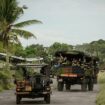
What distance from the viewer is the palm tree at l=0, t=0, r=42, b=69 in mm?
47469

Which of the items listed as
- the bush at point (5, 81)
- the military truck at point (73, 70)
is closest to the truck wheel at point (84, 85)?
the military truck at point (73, 70)

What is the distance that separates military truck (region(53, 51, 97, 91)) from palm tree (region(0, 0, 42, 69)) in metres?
7.19

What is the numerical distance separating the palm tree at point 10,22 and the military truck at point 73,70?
7.19 m

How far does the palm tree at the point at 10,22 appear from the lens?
47469 mm

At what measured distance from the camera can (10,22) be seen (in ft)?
162

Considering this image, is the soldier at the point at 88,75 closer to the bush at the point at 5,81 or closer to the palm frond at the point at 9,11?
the bush at the point at 5,81

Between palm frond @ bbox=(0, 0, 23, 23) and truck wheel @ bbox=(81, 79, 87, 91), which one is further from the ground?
palm frond @ bbox=(0, 0, 23, 23)

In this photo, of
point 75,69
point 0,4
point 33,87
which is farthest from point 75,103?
point 0,4

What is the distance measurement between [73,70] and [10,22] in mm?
12281

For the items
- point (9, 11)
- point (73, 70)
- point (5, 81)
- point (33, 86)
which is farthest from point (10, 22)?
point (33, 86)

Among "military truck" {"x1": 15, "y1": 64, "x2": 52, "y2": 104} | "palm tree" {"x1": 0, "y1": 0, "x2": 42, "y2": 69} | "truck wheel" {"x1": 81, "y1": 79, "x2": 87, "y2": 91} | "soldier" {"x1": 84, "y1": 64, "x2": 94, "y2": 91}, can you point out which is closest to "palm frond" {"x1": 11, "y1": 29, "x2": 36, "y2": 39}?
"palm tree" {"x1": 0, "y1": 0, "x2": 42, "y2": 69}

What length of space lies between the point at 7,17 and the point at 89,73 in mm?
12185

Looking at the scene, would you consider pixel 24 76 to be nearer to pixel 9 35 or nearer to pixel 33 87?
pixel 33 87

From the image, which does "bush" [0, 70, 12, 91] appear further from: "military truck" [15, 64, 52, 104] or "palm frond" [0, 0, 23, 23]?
"military truck" [15, 64, 52, 104]
